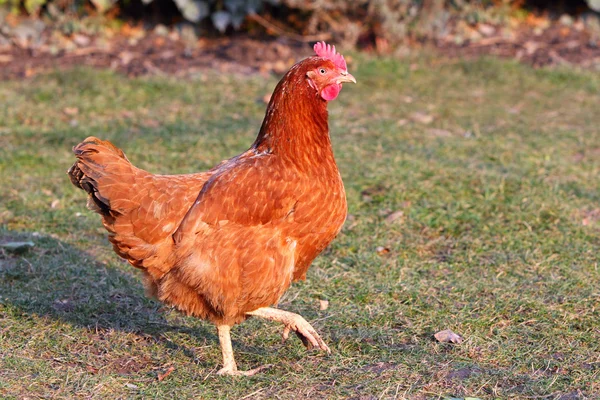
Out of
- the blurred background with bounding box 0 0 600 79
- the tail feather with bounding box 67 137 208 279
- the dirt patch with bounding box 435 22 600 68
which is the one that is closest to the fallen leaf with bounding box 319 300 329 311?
the tail feather with bounding box 67 137 208 279

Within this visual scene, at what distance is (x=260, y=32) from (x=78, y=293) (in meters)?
6.48

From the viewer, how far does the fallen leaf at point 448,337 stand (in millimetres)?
4051

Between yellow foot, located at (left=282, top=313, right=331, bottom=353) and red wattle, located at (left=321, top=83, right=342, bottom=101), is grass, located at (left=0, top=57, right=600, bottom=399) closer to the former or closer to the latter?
yellow foot, located at (left=282, top=313, right=331, bottom=353)

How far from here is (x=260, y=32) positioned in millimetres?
10406

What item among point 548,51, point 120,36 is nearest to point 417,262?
point 548,51

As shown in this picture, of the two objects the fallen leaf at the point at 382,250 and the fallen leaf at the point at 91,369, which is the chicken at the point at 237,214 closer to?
the fallen leaf at the point at 91,369

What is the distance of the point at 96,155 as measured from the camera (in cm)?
370

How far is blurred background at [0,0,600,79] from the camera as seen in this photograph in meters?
9.50

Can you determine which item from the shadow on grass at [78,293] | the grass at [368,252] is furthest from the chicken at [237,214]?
the shadow on grass at [78,293]

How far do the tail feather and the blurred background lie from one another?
5737 mm

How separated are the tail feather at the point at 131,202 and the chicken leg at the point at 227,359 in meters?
0.44

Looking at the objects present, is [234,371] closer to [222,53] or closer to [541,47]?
[222,53]

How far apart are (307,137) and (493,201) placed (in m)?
2.52

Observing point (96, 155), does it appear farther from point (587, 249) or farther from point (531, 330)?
point (587, 249)
